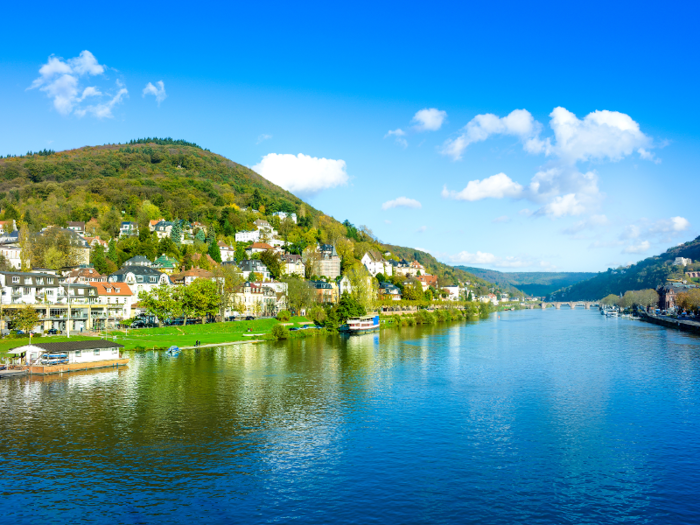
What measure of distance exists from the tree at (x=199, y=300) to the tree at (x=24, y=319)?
23684mm

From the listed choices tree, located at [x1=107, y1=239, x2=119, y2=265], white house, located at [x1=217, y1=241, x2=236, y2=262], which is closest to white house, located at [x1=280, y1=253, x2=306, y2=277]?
white house, located at [x1=217, y1=241, x2=236, y2=262]

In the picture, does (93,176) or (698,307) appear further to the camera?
(93,176)

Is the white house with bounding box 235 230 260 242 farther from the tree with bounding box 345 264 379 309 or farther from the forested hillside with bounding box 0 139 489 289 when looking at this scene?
the tree with bounding box 345 264 379 309

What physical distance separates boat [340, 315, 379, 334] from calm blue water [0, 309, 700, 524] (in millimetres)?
46971

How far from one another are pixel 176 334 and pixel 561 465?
6701cm

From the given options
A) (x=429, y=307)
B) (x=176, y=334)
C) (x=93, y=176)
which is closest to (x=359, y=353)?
(x=176, y=334)

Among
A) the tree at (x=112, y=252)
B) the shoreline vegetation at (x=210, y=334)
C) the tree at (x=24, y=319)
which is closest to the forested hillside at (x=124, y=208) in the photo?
the tree at (x=112, y=252)

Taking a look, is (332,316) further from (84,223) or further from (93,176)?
(93,176)

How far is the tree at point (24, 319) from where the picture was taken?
69750 mm

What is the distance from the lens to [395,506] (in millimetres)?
23562


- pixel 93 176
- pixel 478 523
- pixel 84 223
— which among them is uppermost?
pixel 93 176

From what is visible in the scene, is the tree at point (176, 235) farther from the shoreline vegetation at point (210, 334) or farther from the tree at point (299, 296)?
the shoreline vegetation at point (210, 334)

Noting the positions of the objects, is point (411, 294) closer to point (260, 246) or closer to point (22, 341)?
point (260, 246)

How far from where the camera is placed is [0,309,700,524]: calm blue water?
23.5 metres
